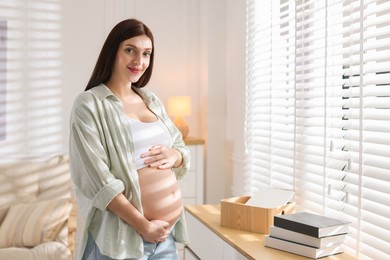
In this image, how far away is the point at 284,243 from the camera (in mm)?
1995

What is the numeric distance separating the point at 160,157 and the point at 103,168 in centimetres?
24

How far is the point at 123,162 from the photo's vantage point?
5.71 feet

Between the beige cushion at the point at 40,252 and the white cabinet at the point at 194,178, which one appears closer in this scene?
the beige cushion at the point at 40,252

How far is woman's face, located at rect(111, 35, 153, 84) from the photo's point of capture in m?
1.84

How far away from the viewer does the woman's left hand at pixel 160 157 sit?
1838 mm

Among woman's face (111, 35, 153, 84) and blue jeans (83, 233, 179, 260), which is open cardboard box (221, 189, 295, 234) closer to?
blue jeans (83, 233, 179, 260)

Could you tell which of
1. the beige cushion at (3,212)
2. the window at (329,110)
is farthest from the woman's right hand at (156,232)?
the beige cushion at (3,212)

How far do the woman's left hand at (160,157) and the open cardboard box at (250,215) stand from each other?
21.3 inches

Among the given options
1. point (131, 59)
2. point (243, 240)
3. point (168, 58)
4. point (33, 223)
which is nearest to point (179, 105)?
point (168, 58)

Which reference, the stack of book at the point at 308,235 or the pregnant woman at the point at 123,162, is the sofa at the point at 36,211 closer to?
the pregnant woman at the point at 123,162

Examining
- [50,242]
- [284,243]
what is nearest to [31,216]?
[50,242]

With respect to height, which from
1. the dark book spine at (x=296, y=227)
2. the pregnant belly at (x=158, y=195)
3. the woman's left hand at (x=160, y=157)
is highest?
the woman's left hand at (x=160, y=157)

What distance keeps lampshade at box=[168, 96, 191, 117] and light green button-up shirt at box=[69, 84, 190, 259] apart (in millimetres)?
1945

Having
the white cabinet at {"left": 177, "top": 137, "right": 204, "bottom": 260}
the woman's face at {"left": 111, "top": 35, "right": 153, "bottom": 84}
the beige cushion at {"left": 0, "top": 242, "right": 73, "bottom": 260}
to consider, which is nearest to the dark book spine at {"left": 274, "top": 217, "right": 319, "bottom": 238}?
the woman's face at {"left": 111, "top": 35, "right": 153, "bottom": 84}
